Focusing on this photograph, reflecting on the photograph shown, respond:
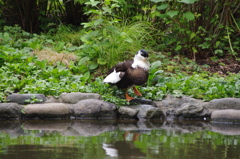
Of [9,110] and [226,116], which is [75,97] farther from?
[226,116]

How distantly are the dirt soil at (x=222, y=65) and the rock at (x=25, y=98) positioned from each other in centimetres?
352

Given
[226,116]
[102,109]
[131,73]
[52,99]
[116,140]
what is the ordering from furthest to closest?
[52,99] → [131,73] → [102,109] → [226,116] → [116,140]

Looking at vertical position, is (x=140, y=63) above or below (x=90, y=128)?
above

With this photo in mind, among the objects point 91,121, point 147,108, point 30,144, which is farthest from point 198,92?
point 30,144

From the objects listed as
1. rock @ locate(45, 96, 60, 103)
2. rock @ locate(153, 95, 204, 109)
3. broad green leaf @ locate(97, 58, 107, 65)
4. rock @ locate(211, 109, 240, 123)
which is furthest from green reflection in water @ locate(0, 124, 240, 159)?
broad green leaf @ locate(97, 58, 107, 65)

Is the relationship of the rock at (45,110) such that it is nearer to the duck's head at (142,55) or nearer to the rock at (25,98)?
the rock at (25,98)

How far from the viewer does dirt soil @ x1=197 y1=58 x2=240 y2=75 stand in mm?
7086

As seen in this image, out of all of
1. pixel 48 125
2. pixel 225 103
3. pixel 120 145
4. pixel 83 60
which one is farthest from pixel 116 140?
pixel 83 60

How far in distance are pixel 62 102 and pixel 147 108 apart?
4.00ft

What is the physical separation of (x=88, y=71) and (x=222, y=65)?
108 inches

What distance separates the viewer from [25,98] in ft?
16.6

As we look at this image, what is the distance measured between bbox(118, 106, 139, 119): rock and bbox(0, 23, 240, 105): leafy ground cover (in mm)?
188

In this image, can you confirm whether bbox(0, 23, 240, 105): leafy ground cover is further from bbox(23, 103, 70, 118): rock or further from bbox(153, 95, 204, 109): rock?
bbox(23, 103, 70, 118): rock

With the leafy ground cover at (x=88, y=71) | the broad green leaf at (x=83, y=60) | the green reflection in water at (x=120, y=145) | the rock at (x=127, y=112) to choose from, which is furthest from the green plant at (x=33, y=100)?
the broad green leaf at (x=83, y=60)
